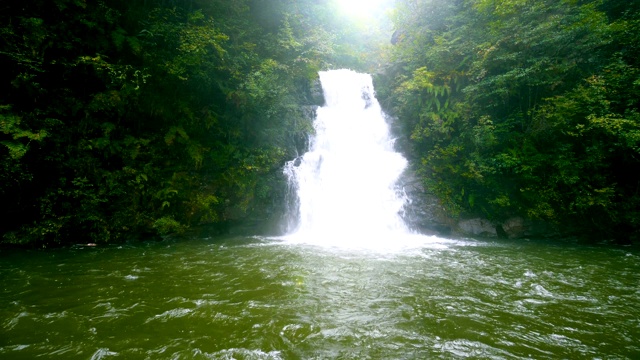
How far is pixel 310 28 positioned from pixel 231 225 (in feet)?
35.4

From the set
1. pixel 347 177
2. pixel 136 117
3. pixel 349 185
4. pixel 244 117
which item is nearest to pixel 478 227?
pixel 349 185

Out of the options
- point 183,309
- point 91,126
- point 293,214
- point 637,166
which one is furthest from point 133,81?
point 637,166

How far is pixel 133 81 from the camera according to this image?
8.93 metres

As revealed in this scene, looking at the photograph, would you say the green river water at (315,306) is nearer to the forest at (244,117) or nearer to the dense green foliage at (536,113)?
the forest at (244,117)

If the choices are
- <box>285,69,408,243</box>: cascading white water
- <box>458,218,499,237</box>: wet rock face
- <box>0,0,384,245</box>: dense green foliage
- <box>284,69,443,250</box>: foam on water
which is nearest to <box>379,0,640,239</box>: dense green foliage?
<box>458,218,499,237</box>: wet rock face

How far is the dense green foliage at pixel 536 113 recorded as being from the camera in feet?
27.9

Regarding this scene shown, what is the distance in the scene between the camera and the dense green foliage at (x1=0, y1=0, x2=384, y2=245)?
7609mm

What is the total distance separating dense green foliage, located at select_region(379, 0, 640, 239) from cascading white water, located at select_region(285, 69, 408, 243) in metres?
1.58

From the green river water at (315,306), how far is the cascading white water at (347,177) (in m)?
3.67

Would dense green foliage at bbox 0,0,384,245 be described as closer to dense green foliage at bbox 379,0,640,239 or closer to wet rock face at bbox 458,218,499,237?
dense green foliage at bbox 379,0,640,239

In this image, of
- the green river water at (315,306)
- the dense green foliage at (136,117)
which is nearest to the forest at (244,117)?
the dense green foliage at (136,117)

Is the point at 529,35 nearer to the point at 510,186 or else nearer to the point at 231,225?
the point at 510,186

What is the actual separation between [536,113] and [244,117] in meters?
10.6

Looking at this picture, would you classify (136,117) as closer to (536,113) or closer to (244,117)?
(244,117)
